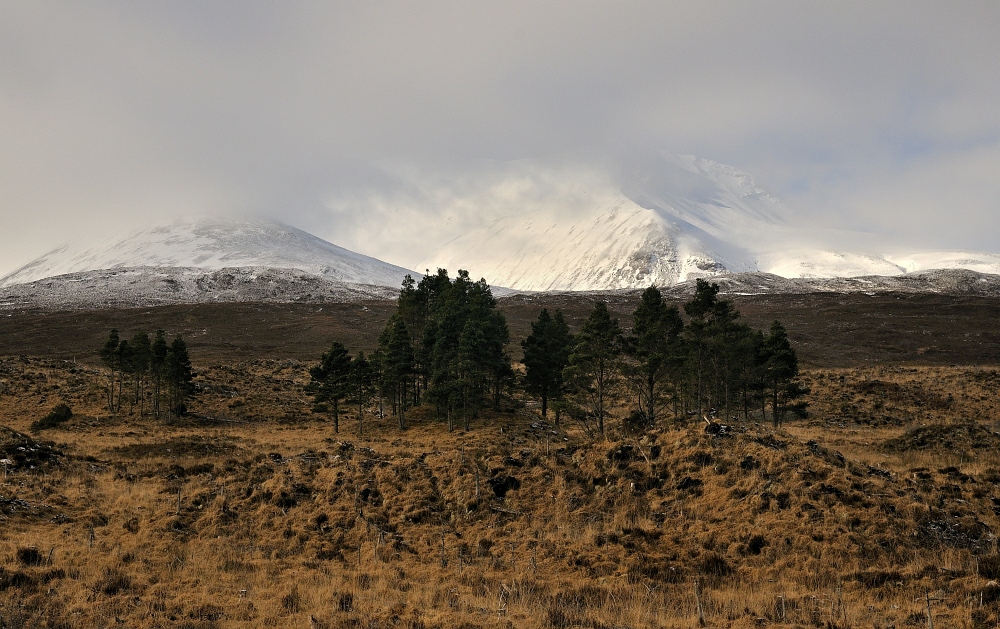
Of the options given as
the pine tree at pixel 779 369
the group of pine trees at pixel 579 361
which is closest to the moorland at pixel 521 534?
the group of pine trees at pixel 579 361

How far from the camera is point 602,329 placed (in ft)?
125

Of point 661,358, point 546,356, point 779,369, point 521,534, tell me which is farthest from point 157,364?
point 779,369

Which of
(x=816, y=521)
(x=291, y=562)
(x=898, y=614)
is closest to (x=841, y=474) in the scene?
(x=816, y=521)

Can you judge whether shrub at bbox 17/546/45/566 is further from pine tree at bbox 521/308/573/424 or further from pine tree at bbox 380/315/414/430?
pine tree at bbox 521/308/573/424

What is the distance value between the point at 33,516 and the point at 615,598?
60.1 feet

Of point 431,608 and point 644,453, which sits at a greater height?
point 644,453

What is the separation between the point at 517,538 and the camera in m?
17.5

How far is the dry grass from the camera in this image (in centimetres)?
1270

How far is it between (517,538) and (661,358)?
24381 millimetres

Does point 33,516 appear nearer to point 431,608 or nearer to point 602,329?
point 431,608

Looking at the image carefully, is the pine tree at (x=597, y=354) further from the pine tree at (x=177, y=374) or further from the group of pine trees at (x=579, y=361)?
the pine tree at (x=177, y=374)

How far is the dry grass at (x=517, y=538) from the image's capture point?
12.7m

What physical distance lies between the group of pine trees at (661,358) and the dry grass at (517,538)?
1078 centimetres

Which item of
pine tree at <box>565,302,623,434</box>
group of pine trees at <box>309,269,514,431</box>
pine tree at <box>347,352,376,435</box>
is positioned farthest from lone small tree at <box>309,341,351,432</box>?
pine tree at <box>565,302,623,434</box>
